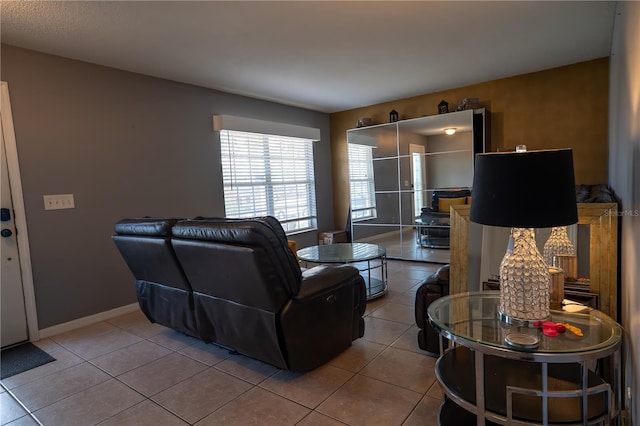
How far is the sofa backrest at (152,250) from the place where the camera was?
7.97 feet

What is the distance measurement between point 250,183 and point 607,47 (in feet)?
14.2

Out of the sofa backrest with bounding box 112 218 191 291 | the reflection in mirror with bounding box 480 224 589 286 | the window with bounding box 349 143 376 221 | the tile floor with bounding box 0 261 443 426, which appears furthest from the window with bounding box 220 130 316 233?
the reflection in mirror with bounding box 480 224 589 286

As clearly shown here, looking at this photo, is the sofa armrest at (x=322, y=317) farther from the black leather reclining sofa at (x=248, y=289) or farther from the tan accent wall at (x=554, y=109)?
the tan accent wall at (x=554, y=109)

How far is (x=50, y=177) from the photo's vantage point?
3.19 meters

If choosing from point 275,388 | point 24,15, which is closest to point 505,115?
point 275,388

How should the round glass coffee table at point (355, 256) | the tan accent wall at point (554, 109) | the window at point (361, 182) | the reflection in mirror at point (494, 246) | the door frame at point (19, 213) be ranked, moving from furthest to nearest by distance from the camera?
the window at point (361, 182), the tan accent wall at point (554, 109), the round glass coffee table at point (355, 256), the door frame at point (19, 213), the reflection in mirror at point (494, 246)

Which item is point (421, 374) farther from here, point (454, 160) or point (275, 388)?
point (454, 160)

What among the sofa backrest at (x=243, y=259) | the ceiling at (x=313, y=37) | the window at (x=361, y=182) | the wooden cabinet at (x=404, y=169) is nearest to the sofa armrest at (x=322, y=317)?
the sofa backrest at (x=243, y=259)

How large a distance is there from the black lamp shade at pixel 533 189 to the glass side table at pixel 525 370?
17.7 inches

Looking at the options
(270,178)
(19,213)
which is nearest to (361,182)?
(270,178)

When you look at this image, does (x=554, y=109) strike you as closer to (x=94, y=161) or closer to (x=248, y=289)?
(x=248, y=289)

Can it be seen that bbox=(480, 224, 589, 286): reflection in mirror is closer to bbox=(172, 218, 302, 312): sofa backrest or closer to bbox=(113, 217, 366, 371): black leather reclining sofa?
bbox=(113, 217, 366, 371): black leather reclining sofa

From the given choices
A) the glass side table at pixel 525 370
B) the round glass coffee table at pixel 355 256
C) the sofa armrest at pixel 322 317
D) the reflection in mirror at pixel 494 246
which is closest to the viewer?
the glass side table at pixel 525 370

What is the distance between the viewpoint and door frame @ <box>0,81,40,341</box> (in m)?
2.96
